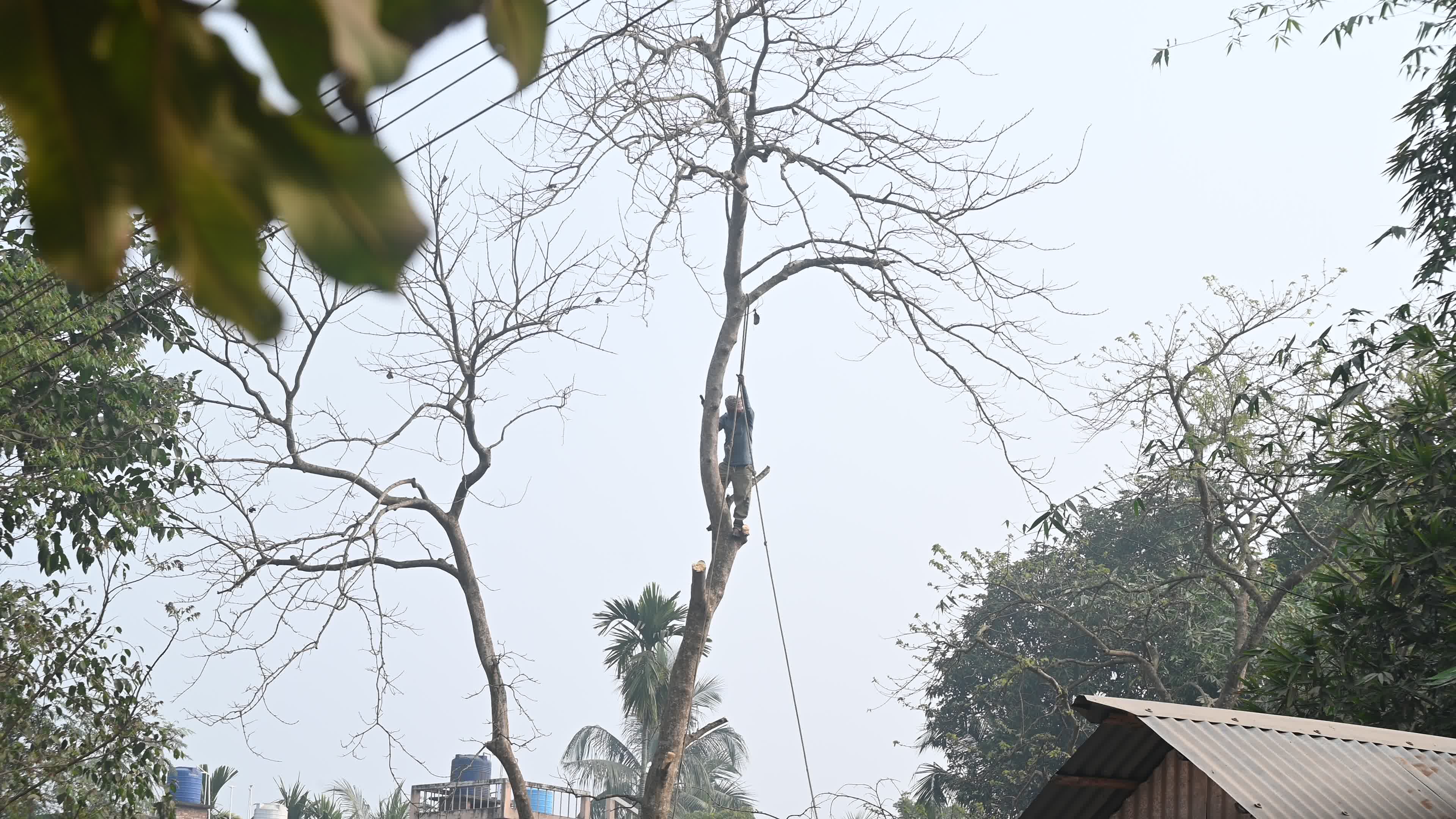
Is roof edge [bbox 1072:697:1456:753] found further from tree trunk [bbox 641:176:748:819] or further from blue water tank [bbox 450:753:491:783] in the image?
blue water tank [bbox 450:753:491:783]

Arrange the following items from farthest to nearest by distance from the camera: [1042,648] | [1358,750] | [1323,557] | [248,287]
A: [1042,648] < [1323,557] < [1358,750] < [248,287]

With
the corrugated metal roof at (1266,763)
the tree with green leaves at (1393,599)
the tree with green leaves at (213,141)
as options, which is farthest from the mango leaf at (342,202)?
the tree with green leaves at (1393,599)

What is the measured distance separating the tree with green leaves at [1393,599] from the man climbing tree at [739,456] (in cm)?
400

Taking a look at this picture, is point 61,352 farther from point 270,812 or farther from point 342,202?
point 270,812

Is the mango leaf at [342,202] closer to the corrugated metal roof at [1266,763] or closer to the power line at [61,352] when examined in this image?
the corrugated metal roof at [1266,763]

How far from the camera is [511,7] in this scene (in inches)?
19.8

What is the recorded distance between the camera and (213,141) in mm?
462

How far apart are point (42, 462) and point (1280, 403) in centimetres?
1148

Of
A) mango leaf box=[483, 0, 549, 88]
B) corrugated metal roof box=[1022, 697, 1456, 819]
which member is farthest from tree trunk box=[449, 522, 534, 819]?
mango leaf box=[483, 0, 549, 88]

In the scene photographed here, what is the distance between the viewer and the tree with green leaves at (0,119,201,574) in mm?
9359

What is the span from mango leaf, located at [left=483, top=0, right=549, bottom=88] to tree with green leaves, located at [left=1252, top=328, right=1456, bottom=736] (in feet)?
28.1

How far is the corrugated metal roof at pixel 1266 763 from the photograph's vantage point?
543cm

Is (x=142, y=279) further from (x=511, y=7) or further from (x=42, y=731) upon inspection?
(x=511, y=7)

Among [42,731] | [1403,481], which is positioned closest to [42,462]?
[42,731]
